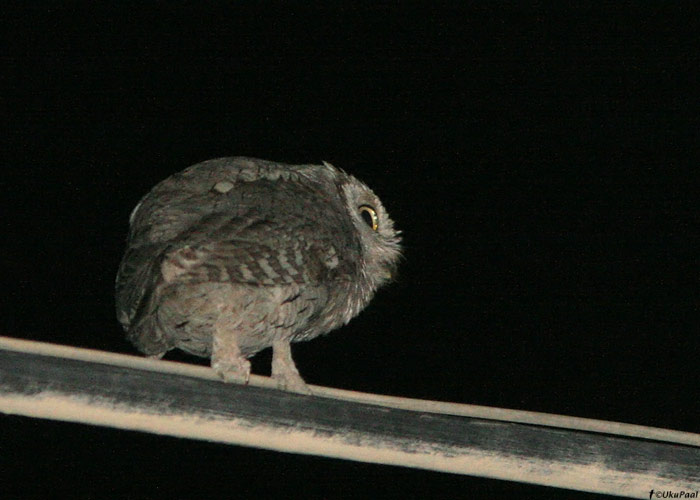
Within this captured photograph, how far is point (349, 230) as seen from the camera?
2.61m

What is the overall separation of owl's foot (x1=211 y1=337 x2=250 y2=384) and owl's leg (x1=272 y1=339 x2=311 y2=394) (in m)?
0.30

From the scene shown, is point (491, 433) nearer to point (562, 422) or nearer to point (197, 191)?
point (562, 422)

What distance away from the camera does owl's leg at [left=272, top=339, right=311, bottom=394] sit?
8.52 ft

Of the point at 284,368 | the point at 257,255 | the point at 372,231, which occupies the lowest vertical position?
the point at 284,368

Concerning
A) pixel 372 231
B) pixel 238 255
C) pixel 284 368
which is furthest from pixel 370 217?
pixel 238 255

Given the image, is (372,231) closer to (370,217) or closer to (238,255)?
(370,217)

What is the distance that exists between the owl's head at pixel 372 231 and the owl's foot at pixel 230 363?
2.11 ft

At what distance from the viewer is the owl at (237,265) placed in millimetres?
2076

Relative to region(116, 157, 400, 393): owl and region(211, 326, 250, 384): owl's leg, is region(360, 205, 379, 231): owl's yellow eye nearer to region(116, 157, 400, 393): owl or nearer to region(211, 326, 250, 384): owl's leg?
region(116, 157, 400, 393): owl

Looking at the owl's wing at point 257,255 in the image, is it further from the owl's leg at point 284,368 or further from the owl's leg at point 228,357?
the owl's leg at point 284,368

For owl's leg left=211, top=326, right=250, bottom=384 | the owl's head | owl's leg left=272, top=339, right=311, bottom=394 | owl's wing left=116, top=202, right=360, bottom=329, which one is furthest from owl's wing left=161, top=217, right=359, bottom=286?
the owl's head

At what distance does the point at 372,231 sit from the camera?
295 centimetres

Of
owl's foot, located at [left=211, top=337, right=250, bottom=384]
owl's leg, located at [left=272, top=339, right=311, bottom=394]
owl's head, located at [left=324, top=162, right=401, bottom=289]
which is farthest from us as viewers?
owl's head, located at [left=324, top=162, right=401, bottom=289]

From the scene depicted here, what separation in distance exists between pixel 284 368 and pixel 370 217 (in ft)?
2.15
